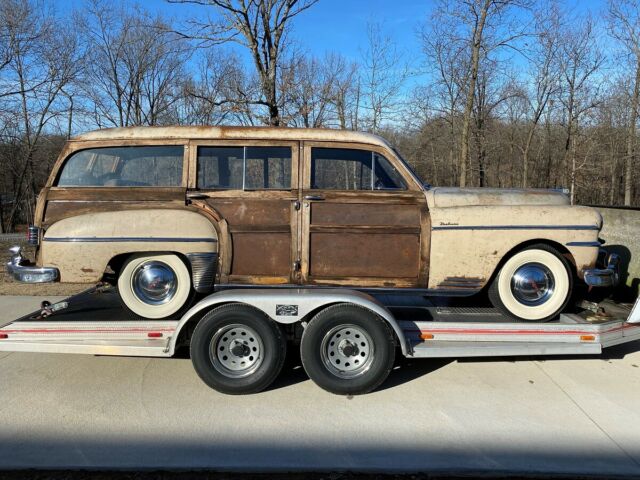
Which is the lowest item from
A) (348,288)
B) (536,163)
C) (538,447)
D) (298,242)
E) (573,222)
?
(538,447)

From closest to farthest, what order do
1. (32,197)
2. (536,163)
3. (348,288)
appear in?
(348,288), (32,197), (536,163)

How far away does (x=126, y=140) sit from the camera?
417cm

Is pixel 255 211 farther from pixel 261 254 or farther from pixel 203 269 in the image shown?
pixel 203 269

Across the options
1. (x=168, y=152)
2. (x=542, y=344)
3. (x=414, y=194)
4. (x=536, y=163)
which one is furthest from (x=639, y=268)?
(x=536, y=163)

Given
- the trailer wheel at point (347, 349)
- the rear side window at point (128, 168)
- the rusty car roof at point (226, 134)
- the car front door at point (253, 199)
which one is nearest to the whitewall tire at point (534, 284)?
the trailer wheel at point (347, 349)

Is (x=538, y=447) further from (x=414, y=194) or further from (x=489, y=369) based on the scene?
(x=414, y=194)

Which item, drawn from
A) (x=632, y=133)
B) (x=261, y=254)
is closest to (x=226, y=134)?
(x=261, y=254)

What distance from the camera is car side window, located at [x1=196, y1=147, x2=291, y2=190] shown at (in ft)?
13.6

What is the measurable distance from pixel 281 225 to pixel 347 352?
49.4 inches

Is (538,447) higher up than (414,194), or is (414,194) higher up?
(414,194)

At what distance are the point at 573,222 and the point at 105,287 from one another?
16.2ft

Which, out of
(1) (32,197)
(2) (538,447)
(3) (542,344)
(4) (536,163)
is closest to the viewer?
(2) (538,447)

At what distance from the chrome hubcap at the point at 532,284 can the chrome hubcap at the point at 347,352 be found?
155 cm

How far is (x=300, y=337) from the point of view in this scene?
3912 millimetres
